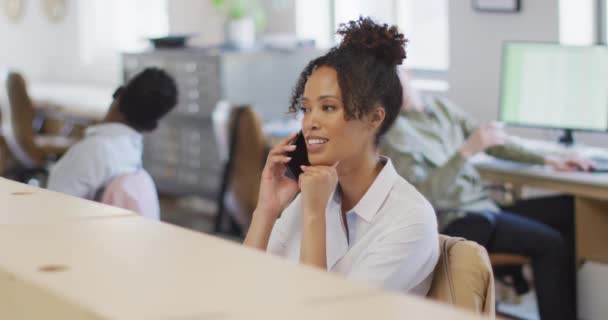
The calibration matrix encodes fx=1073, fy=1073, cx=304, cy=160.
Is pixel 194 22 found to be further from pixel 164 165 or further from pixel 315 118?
pixel 315 118

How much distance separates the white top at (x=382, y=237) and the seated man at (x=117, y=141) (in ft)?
3.44

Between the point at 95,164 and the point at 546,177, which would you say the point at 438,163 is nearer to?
the point at 546,177

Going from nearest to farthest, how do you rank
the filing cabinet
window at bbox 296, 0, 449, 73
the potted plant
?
window at bbox 296, 0, 449, 73, the filing cabinet, the potted plant

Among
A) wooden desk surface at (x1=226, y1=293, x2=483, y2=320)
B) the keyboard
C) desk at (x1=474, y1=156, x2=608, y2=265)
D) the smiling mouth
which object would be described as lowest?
desk at (x1=474, y1=156, x2=608, y2=265)

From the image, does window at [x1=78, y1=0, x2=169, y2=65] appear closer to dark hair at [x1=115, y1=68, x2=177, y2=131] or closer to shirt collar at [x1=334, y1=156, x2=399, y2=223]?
dark hair at [x1=115, y1=68, x2=177, y2=131]

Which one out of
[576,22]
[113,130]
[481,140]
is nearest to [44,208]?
[113,130]

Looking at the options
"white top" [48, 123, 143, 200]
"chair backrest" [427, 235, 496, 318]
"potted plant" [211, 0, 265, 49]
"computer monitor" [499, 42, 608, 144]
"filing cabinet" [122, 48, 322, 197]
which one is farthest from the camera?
"potted plant" [211, 0, 265, 49]

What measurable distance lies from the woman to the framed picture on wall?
2.92 meters

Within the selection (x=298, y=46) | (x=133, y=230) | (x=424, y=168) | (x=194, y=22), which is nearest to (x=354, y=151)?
(x=133, y=230)

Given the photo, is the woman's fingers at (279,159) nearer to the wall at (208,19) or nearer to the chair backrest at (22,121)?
the wall at (208,19)

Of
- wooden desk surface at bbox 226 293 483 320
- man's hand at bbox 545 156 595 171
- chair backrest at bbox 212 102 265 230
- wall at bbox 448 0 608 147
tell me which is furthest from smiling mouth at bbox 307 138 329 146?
chair backrest at bbox 212 102 265 230

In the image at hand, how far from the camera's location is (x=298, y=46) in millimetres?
6688

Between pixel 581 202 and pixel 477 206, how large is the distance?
409 mm

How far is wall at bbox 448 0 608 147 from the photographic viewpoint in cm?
506
